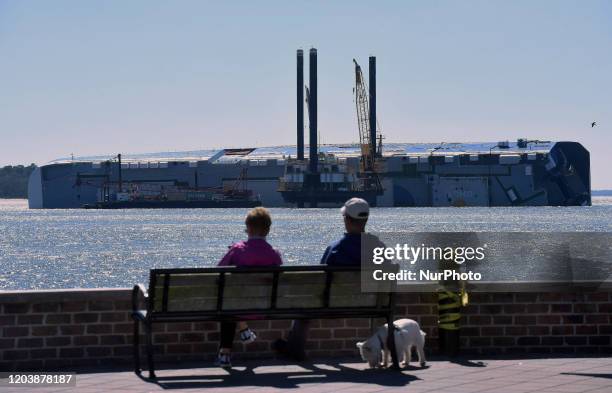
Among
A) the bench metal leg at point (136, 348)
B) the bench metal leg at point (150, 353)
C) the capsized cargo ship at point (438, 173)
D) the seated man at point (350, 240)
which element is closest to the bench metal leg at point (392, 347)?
the seated man at point (350, 240)

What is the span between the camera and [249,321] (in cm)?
947

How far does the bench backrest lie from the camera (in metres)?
8.49

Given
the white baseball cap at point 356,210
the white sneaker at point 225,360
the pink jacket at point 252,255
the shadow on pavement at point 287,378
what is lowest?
the shadow on pavement at point 287,378

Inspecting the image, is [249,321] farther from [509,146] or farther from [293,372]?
[509,146]

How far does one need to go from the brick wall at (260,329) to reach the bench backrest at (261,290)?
0.73 metres

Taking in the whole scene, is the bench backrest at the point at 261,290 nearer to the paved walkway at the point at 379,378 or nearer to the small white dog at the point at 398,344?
the small white dog at the point at 398,344

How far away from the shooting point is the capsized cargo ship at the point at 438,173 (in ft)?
518

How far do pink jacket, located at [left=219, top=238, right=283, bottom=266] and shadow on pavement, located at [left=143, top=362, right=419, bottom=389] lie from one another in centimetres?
75

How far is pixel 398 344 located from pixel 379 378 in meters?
0.63

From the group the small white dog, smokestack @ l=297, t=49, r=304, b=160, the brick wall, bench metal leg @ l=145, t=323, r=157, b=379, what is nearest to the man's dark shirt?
the small white dog

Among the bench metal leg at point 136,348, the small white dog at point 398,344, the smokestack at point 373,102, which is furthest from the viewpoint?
the smokestack at point 373,102

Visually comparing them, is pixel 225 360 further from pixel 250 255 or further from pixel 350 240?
pixel 350 240

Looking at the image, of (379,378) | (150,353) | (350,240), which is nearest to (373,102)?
(350,240)

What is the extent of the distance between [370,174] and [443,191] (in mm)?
10015
